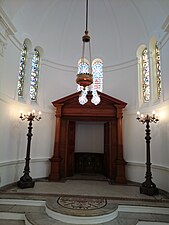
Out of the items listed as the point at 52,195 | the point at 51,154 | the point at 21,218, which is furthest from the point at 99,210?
the point at 51,154

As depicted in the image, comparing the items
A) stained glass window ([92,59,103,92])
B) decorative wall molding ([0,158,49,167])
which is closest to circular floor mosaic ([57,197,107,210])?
decorative wall molding ([0,158,49,167])

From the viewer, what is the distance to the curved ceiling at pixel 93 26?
6125 millimetres

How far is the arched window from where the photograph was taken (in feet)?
21.4

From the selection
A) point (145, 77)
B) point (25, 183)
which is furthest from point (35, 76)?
point (145, 77)

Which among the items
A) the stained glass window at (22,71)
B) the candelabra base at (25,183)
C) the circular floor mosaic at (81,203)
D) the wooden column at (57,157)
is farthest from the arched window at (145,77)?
the candelabra base at (25,183)

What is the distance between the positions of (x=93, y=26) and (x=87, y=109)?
372 cm

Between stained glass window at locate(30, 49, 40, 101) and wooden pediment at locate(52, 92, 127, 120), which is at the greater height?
stained glass window at locate(30, 49, 40, 101)

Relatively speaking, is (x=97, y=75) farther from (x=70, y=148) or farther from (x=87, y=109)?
(x=70, y=148)

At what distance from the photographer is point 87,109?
22.0ft

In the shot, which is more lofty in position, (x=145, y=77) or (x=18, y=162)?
(x=145, y=77)

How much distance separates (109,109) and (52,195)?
3609 millimetres

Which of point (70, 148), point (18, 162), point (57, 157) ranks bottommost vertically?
point (18, 162)

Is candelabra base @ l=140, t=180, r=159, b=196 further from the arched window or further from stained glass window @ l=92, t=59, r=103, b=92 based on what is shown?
stained glass window @ l=92, t=59, r=103, b=92

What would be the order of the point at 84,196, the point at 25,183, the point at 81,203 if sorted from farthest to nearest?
the point at 25,183 → the point at 84,196 → the point at 81,203
